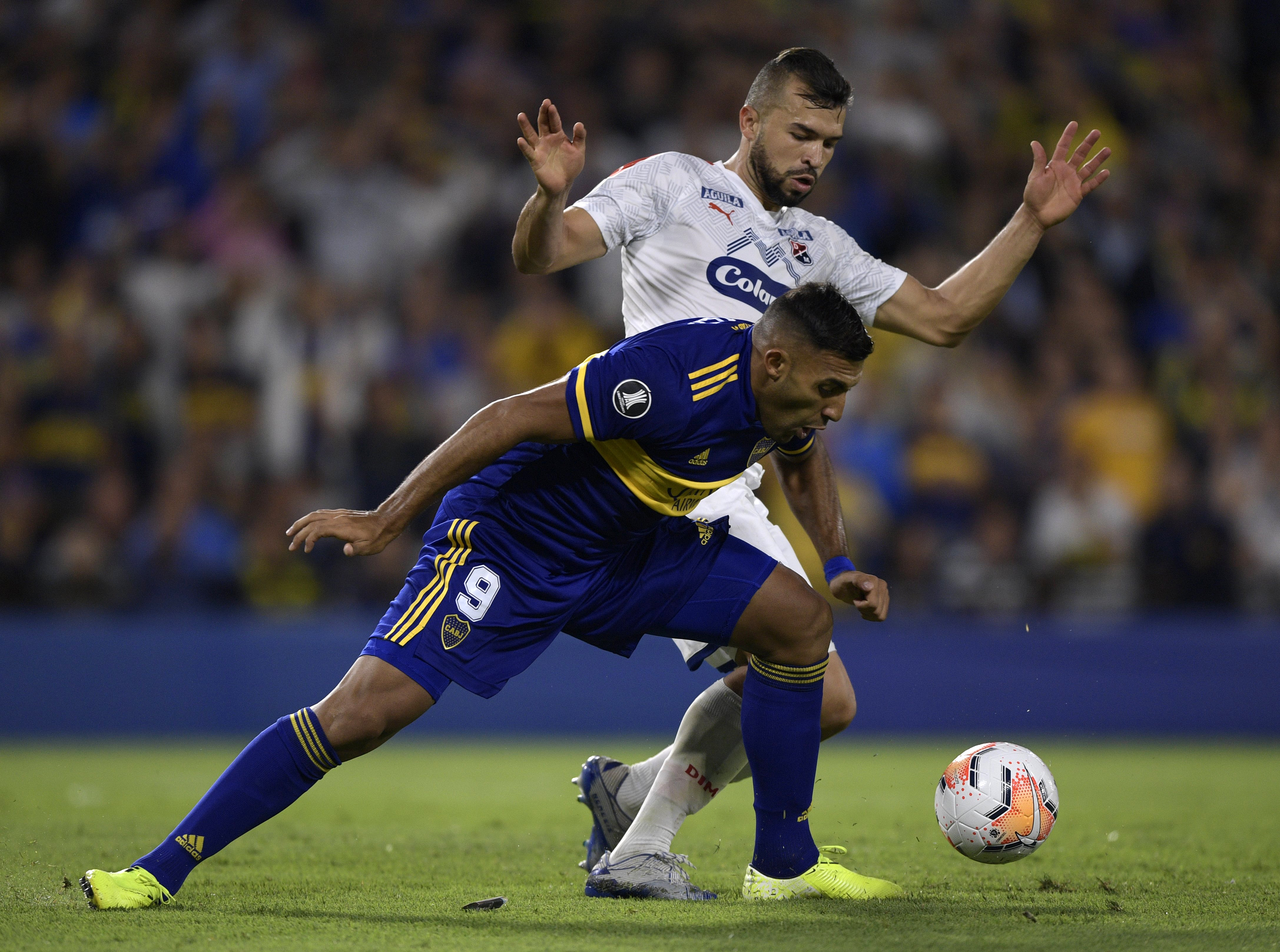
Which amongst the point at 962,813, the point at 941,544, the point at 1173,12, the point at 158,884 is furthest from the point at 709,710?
the point at 1173,12

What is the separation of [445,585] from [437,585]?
0.02 metres

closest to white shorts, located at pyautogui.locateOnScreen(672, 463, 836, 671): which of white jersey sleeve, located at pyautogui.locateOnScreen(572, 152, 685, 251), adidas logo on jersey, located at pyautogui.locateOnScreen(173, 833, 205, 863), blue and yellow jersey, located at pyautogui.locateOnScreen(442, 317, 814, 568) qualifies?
blue and yellow jersey, located at pyautogui.locateOnScreen(442, 317, 814, 568)

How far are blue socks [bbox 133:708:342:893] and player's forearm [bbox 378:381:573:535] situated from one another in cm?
65

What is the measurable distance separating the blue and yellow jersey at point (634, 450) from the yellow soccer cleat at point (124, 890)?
133 centimetres

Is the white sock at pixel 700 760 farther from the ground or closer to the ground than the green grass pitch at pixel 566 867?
farther from the ground

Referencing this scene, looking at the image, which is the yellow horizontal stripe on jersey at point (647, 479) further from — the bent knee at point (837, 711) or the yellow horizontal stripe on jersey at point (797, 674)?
the bent knee at point (837, 711)

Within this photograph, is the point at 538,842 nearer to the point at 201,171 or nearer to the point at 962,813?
the point at 962,813

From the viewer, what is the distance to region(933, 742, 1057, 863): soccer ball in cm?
459

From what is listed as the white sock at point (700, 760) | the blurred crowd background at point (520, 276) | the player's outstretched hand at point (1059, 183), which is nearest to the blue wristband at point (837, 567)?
the white sock at point (700, 760)

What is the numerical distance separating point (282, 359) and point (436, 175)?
2531 mm

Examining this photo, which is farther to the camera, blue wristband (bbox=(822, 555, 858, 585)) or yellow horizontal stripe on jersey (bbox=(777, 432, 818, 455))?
yellow horizontal stripe on jersey (bbox=(777, 432, 818, 455))

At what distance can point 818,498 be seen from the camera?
4773mm

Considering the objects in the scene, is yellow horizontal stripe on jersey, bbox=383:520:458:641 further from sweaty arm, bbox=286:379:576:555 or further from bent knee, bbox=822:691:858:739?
bent knee, bbox=822:691:858:739

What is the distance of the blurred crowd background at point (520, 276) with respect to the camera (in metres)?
9.98
